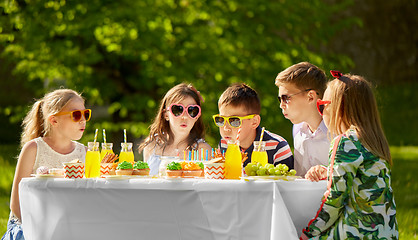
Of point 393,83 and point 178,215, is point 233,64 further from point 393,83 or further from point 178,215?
point 393,83

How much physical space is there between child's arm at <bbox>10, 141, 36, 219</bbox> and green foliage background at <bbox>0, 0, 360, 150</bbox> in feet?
18.4

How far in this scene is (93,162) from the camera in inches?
147

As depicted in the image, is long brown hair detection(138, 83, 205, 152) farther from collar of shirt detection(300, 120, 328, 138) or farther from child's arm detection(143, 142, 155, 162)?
collar of shirt detection(300, 120, 328, 138)

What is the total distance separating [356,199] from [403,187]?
710 cm

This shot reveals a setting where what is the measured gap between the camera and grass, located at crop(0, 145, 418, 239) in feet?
22.2

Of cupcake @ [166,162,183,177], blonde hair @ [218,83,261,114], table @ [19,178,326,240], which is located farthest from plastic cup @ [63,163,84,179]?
blonde hair @ [218,83,261,114]

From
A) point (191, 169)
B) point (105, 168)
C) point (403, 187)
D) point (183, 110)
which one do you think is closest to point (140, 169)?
point (105, 168)

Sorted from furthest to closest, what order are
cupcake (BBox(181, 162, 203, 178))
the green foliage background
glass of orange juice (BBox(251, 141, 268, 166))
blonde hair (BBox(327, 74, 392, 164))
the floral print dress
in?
the green foliage background, glass of orange juice (BBox(251, 141, 268, 166)), cupcake (BBox(181, 162, 203, 178)), blonde hair (BBox(327, 74, 392, 164)), the floral print dress

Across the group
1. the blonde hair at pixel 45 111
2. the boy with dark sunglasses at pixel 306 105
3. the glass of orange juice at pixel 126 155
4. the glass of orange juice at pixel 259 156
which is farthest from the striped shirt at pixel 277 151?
the blonde hair at pixel 45 111

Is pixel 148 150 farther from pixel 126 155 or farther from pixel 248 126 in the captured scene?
pixel 248 126

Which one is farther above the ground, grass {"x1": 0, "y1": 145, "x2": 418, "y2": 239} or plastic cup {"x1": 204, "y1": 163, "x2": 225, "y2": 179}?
plastic cup {"x1": 204, "y1": 163, "x2": 225, "y2": 179}

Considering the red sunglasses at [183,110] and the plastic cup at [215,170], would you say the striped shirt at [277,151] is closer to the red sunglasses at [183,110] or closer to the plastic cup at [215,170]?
the red sunglasses at [183,110]

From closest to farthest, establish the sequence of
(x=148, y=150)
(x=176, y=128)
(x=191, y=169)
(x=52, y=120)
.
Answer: (x=191, y=169) → (x=52, y=120) → (x=176, y=128) → (x=148, y=150)

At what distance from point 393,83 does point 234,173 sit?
1834 centimetres
